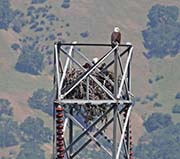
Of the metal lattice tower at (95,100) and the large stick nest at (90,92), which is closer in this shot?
the metal lattice tower at (95,100)

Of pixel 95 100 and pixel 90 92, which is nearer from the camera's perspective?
pixel 95 100

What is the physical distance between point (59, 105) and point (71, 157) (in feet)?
9.41

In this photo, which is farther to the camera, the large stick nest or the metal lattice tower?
the large stick nest

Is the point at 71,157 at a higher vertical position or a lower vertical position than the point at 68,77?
lower

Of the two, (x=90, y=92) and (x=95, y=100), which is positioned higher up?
(x=90, y=92)

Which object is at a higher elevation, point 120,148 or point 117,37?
point 117,37

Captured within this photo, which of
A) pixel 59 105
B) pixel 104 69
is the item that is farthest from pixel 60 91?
pixel 104 69

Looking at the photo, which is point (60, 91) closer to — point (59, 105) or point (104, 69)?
point (59, 105)

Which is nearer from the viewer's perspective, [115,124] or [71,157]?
[115,124]

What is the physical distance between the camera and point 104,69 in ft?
101

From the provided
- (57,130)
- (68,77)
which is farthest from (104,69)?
(57,130)

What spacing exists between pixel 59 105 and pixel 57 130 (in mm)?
566

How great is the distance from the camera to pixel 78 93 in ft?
98.4

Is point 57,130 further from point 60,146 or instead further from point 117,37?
point 117,37
